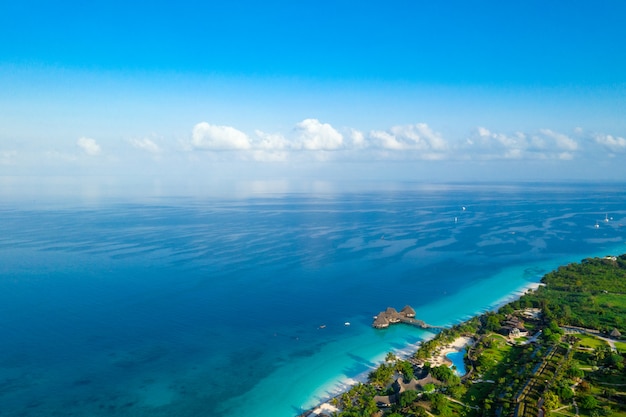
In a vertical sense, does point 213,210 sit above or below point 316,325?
above

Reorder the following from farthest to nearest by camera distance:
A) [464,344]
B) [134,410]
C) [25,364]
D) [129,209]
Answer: [129,209]
[464,344]
[25,364]
[134,410]

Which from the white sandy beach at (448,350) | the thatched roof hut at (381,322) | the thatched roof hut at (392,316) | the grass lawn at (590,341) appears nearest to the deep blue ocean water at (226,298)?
the thatched roof hut at (381,322)

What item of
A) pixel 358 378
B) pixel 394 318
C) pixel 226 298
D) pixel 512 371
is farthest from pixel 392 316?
pixel 226 298

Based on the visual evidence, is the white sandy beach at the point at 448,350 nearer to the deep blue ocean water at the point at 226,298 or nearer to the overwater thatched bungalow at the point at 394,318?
the deep blue ocean water at the point at 226,298

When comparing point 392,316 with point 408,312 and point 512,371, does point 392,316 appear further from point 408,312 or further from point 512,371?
point 512,371

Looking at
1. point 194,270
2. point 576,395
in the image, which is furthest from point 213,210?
point 576,395

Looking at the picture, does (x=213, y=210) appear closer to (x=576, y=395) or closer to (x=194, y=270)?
(x=194, y=270)
